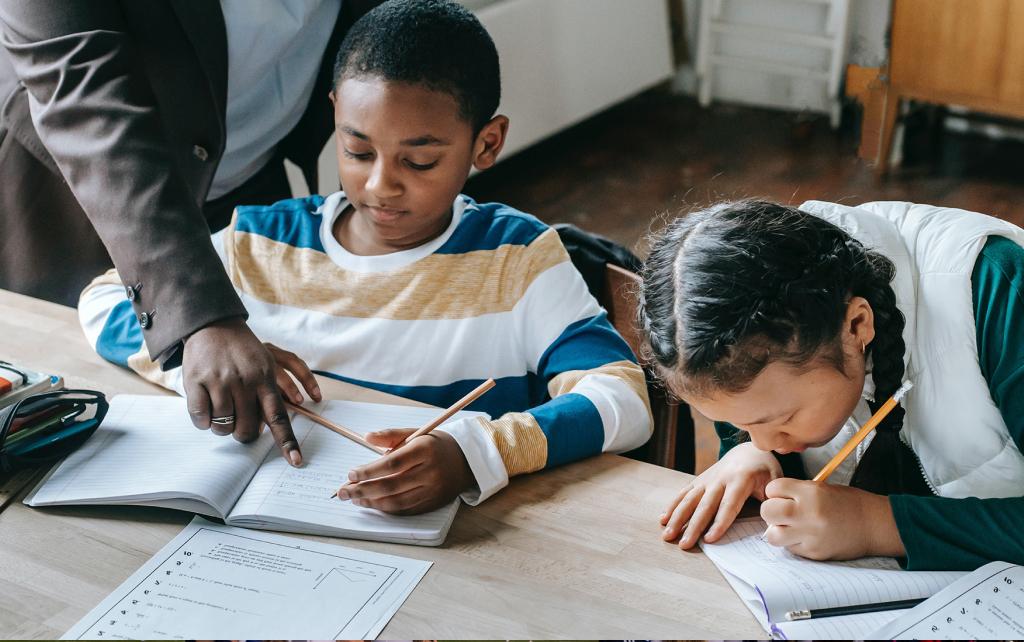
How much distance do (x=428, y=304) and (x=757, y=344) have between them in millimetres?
565

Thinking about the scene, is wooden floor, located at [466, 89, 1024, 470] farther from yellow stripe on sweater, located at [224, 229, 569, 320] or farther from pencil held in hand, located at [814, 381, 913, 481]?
pencil held in hand, located at [814, 381, 913, 481]

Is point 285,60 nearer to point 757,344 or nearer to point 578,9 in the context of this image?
point 757,344

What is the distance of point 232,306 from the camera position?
49.9 inches

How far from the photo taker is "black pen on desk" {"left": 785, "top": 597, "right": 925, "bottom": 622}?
95 cm

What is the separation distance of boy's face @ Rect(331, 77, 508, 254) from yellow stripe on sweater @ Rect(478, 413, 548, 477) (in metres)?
0.36

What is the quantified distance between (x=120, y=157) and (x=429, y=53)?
1.32 ft

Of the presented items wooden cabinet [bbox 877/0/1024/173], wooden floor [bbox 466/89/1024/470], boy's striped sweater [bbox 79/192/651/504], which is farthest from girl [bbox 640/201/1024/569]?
wooden cabinet [bbox 877/0/1024/173]

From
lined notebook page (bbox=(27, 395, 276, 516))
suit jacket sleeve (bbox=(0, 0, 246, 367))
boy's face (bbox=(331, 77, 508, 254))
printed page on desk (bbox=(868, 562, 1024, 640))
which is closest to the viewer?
printed page on desk (bbox=(868, 562, 1024, 640))

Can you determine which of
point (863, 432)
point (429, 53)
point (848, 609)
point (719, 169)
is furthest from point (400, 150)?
point (719, 169)

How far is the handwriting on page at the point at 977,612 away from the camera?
0.92 metres

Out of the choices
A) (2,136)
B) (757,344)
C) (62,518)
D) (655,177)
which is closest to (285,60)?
(2,136)

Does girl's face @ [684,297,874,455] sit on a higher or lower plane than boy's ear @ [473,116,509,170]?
lower

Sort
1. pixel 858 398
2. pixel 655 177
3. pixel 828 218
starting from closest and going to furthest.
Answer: pixel 858 398 → pixel 828 218 → pixel 655 177

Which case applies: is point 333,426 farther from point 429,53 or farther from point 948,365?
point 948,365
